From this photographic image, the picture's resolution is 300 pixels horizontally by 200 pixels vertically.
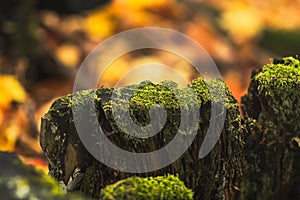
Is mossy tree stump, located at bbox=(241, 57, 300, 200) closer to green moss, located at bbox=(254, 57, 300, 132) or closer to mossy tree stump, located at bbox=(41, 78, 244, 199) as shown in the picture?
green moss, located at bbox=(254, 57, 300, 132)

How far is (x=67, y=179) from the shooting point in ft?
8.06

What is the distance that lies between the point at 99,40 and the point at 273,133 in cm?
501

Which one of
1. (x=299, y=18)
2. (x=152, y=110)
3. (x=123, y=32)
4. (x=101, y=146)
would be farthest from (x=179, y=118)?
(x=299, y=18)

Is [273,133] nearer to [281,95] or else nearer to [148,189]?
[281,95]

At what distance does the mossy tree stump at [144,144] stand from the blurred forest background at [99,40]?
166 cm

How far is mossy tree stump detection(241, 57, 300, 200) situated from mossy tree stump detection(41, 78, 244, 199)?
16cm

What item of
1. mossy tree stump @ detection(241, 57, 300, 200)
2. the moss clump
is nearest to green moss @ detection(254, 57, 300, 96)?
mossy tree stump @ detection(241, 57, 300, 200)

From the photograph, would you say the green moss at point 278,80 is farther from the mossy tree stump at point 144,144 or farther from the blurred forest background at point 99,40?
the blurred forest background at point 99,40

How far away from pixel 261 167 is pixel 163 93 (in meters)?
0.58

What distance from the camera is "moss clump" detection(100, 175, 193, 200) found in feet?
6.70

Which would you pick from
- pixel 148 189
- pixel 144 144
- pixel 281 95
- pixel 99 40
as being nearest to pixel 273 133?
pixel 281 95

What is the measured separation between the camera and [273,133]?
2582 millimetres

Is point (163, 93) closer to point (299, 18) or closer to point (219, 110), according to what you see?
point (219, 110)

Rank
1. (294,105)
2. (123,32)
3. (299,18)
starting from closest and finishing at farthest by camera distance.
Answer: (294,105) < (123,32) < (299,18)
